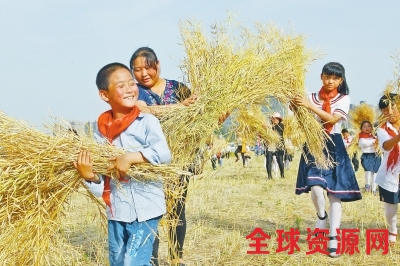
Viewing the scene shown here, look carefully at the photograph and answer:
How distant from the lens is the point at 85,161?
2.50m

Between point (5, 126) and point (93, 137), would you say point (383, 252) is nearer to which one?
point (93, 137)

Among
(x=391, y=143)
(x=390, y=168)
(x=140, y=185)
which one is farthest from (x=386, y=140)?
(x=140, y=185)

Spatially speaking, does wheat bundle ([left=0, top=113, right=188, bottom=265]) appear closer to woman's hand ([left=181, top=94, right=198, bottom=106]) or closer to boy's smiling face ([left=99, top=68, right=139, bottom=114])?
boy's smiling face ([left=99, top=68, right=139, bottom=114])

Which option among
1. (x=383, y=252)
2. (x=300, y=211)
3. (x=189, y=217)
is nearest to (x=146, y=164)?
(x=383, y=252)

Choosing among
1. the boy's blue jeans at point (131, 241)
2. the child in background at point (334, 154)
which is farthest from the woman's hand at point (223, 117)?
the child in background at point (334, 154)

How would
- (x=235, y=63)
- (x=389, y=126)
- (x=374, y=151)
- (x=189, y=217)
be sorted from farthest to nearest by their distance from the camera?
(x=374, y=151) < (x=189, y=217) < (x=389, y=126) < (x=235, y=63)

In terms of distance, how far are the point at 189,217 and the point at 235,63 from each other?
126 inches

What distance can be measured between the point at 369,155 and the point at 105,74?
6.87 metres

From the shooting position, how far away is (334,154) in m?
4.46

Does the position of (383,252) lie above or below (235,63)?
below

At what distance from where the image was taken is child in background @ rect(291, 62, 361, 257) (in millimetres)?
4359

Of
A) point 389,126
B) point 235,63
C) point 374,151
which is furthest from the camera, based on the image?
point 374,151

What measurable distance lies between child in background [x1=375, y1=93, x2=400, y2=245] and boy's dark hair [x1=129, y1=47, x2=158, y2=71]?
2.14 meters

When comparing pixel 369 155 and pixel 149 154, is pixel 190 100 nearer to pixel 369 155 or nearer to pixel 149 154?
pixel 149 154
